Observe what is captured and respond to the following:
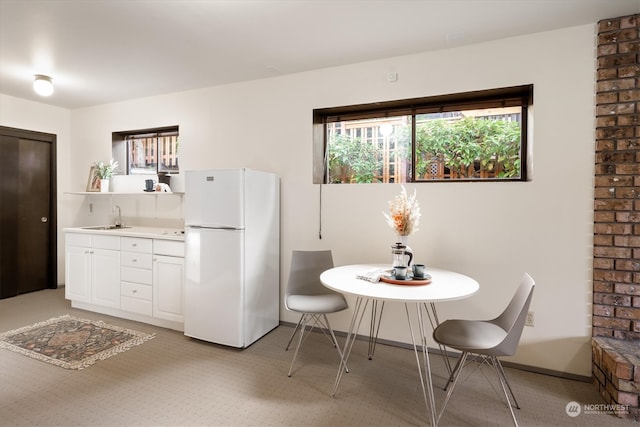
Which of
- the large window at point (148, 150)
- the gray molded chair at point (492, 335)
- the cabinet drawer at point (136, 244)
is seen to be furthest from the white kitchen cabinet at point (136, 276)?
the gray molded chair at point (492, 335)

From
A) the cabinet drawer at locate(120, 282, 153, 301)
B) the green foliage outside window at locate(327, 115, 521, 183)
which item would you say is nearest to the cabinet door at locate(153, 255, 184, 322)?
the cabinet drawer at locate(120, 282, 153, 301)

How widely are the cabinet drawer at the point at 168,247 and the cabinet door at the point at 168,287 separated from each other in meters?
0.04

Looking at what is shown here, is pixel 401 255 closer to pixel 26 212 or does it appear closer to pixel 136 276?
pixel 136 276

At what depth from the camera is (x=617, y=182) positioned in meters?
2.36

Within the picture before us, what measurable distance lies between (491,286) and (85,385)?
10.1 ft

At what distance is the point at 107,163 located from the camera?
4629mm

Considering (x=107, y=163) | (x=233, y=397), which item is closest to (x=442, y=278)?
(x=233, y=397)

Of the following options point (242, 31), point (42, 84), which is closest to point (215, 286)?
point (242, 31)

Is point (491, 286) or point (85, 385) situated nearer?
point (85, 385)

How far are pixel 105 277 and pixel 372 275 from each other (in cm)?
308

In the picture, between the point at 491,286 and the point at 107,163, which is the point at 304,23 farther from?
the point at 107,163

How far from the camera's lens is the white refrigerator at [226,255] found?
9.48ft

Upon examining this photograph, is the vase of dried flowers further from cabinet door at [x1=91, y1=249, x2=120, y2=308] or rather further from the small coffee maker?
cabinet door at [x1=91, y1=249, x2=120, y2=308]

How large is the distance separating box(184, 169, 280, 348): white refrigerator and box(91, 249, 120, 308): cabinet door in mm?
1118
